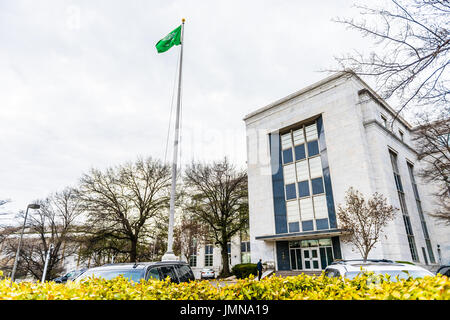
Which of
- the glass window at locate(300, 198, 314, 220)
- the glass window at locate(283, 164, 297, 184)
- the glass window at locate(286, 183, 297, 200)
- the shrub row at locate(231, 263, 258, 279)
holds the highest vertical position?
the glass window at locate(283, 164, 297, 184)

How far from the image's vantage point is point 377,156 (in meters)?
27.6

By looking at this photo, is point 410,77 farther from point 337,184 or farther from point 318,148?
point 318,148

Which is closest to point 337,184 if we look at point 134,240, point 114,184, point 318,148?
point 318,148

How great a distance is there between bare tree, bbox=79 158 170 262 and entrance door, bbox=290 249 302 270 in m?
15.2

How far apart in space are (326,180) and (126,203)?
846 inches

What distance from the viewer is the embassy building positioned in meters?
26.3

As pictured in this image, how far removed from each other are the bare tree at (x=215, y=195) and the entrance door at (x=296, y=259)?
814 cm

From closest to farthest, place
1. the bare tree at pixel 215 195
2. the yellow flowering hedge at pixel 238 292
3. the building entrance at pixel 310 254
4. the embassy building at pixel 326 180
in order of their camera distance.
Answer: the yellow flowering hedge at pixel 238 292 < the embassy building at pixel 326 180 < the building entrance at pixel 310 254 < the bare tree at pixel 215 195

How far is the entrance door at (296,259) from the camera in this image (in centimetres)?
2831

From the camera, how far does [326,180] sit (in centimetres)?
2847

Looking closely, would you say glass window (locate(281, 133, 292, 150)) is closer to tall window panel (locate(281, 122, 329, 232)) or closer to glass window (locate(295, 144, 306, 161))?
tall window panel (locate(281, 122, 329, 232))

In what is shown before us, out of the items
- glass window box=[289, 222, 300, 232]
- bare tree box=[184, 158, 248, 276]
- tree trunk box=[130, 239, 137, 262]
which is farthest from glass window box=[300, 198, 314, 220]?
tree trunk box=[130, 239, 137, 262]

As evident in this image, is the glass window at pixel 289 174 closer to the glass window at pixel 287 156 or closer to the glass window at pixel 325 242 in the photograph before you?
the glass window at pixel 287 156

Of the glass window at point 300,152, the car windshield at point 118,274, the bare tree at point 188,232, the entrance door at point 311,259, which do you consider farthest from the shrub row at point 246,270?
the car windshield at point 118,274
